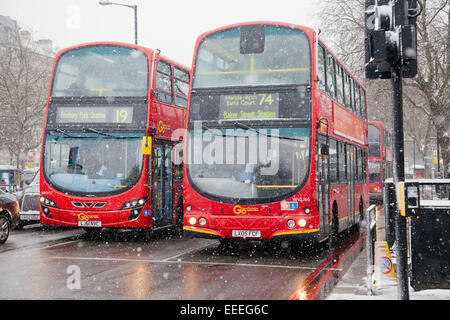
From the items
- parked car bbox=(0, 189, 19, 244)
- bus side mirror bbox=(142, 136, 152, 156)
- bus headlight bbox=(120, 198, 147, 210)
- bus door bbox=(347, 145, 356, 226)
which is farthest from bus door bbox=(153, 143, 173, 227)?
bus door bbox=(347, 145, 356, 226)

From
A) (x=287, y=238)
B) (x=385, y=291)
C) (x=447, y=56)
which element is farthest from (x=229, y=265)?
(x=447, y=56)

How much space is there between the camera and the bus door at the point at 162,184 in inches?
570

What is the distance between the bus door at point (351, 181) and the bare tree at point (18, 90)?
2764 cm

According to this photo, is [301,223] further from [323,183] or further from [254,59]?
[254,59]

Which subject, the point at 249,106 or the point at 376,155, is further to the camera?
the point at 376,155

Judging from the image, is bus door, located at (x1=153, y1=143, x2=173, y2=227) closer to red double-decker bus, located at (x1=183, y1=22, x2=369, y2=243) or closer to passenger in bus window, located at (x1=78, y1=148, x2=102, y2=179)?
passenger in bus window, located at (x1=78, y1=148, x2=102, y2=179)

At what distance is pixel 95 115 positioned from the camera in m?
14.1

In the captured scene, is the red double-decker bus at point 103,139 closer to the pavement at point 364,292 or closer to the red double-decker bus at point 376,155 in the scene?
the pavement at point 364,292

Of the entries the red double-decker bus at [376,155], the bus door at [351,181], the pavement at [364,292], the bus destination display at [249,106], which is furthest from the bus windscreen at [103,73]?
the red double-decker bus at [376,155]

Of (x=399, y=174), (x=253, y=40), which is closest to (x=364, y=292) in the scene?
(x=399, y=174)

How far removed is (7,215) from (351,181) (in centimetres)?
882

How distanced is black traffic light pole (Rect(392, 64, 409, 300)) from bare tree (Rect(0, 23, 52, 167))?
35.4 meters
